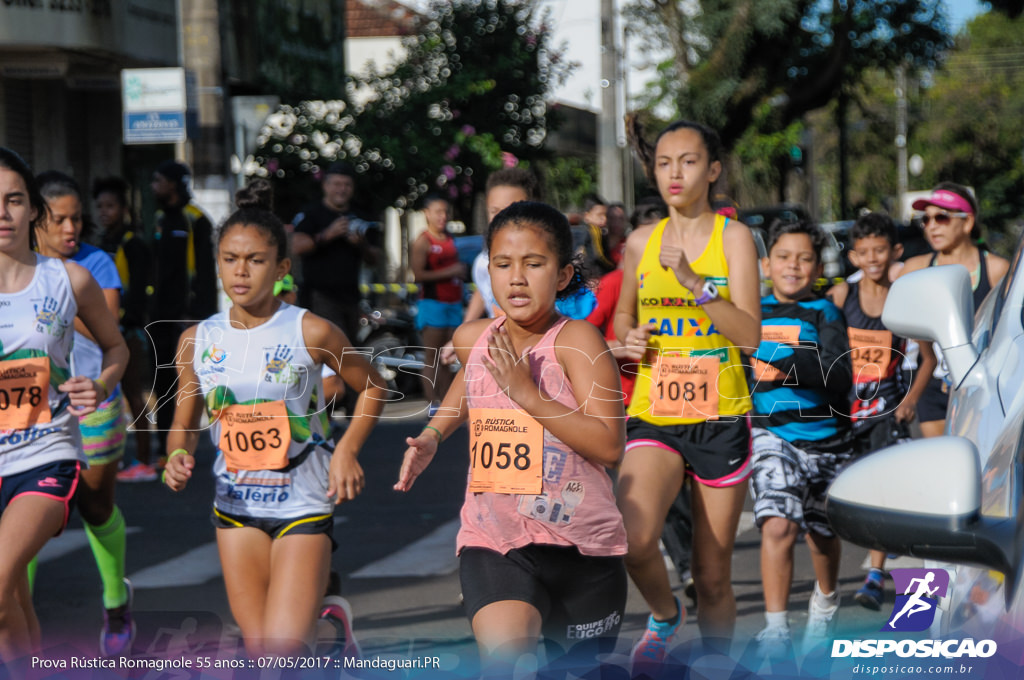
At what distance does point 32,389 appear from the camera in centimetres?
456

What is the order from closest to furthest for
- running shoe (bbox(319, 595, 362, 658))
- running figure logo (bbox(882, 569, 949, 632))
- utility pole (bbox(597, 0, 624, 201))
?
running figure logo (bbox(882, 569, 949, 632))
running shoe (bbox(319, 595, 362, 658))
utility pole (bbox(597, 0, 624, 201))

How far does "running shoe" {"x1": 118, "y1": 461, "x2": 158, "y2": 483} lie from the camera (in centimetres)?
1024

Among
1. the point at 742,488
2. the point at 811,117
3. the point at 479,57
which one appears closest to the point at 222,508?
the point at 742,488

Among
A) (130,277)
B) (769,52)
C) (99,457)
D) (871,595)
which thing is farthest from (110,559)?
(769,52)

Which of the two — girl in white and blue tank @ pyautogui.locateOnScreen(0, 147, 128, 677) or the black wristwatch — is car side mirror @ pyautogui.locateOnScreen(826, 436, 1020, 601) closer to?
the black wristwatch

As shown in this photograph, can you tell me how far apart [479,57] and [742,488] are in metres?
16.9

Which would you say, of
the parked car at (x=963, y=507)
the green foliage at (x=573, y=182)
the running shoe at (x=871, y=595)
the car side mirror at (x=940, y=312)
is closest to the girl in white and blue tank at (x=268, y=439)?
the car side mirror at (x=940, y=312)

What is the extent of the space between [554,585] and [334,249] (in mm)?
7345

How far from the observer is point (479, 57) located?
2106 cm

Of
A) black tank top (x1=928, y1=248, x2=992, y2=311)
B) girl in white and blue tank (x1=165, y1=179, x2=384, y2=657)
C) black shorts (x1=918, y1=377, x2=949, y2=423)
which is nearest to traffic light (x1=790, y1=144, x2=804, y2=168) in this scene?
black shorts (x1=918, y1=377, x2=949, y2=423)

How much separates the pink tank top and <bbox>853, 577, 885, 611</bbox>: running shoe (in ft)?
9.60

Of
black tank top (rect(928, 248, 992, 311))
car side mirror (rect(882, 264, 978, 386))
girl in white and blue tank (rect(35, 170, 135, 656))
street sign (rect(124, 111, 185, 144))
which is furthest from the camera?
street sign (rect(124, 111, 185, 144))

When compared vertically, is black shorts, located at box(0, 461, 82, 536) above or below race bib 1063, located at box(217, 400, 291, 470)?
below

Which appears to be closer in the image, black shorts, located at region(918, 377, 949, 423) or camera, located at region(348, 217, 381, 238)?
black shorts, located at region(918, 377, 949, 423)
